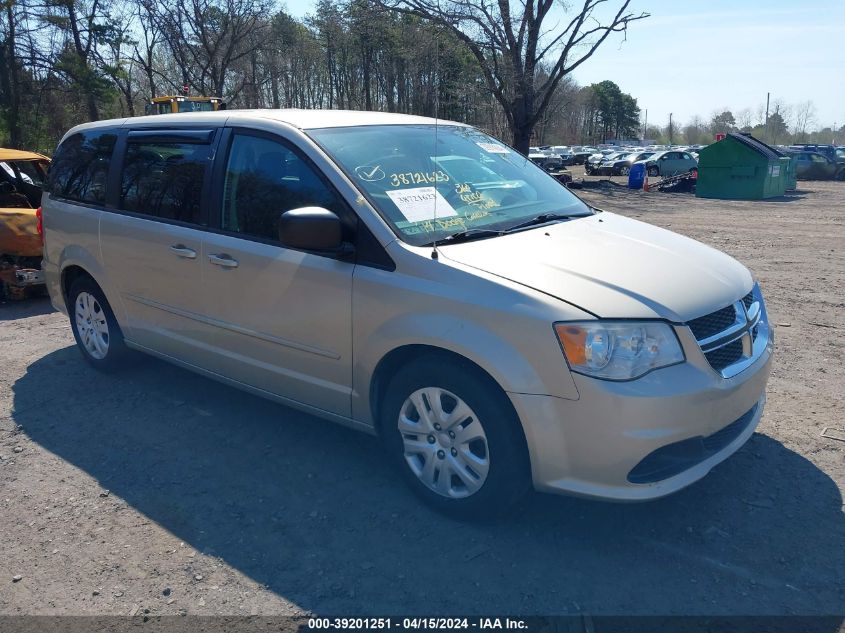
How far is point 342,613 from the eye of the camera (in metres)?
2.88

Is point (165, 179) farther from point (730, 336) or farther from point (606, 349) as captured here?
point (730, 336)

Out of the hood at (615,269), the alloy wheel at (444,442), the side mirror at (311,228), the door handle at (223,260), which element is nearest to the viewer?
the hood at (615,269)

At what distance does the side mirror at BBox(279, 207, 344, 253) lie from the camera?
3441mm

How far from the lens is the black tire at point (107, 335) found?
5383mm

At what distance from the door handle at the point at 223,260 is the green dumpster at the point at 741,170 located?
23.4 m

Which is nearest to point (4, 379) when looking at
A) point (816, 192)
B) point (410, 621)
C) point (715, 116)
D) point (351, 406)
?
point (351, 406)

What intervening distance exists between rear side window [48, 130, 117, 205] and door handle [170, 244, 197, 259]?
110cm

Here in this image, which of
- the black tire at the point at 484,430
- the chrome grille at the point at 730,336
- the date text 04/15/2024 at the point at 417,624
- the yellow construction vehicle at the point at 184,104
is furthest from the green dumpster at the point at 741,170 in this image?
the date text 04/15/2024 at the point at 417,624

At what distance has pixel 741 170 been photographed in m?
24.6

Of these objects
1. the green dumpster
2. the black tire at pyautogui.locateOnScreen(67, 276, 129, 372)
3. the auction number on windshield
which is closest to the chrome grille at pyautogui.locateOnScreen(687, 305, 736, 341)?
the auction number on windshield

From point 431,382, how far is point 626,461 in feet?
2.99

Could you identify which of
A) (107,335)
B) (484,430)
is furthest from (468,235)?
(107,335)

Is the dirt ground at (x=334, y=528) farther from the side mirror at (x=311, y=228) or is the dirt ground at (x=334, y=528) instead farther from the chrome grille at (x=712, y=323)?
the side mirror at (x=311, y=228)

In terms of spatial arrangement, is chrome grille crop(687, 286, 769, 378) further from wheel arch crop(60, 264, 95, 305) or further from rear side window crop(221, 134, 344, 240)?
wheel arch crop(60, 264, 95, 305)
